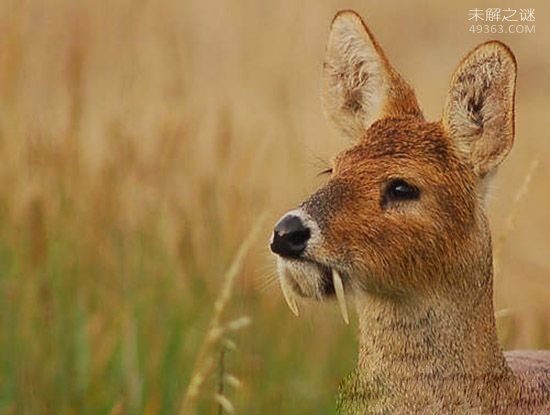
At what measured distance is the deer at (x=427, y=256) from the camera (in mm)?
3061

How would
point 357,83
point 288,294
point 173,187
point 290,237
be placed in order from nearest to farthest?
point 290,237 → point 288,294 → point 357,83 → point 173,187

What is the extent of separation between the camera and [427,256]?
307 centimetres

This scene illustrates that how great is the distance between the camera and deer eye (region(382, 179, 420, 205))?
3088mm

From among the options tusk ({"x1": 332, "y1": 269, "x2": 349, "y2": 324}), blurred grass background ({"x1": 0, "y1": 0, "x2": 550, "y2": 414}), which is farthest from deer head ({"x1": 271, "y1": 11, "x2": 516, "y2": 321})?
blurred grass background ({"x1": 0, "y1": 0, "x2": 550, "y2": 414})

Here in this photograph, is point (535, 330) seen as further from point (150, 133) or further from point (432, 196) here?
point (432, 196)

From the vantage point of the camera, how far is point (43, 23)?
15.3ft

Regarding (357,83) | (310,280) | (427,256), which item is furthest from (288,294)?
(357,83)

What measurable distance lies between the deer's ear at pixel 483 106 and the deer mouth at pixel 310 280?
0.97 ft

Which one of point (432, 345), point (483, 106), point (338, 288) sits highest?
point (483, 106)

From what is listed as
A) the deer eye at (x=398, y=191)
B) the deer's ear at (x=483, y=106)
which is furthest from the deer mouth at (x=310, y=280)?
the deer's ear at (x=483, y=106)

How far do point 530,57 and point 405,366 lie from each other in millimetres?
2123

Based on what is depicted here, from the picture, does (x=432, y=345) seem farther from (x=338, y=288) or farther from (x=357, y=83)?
(x=357, y=83)

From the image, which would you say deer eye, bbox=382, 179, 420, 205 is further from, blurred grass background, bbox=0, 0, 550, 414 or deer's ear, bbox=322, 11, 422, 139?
blurred grass background, bbox=0, 0, 550, 414

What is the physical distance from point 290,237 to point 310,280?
88mm
